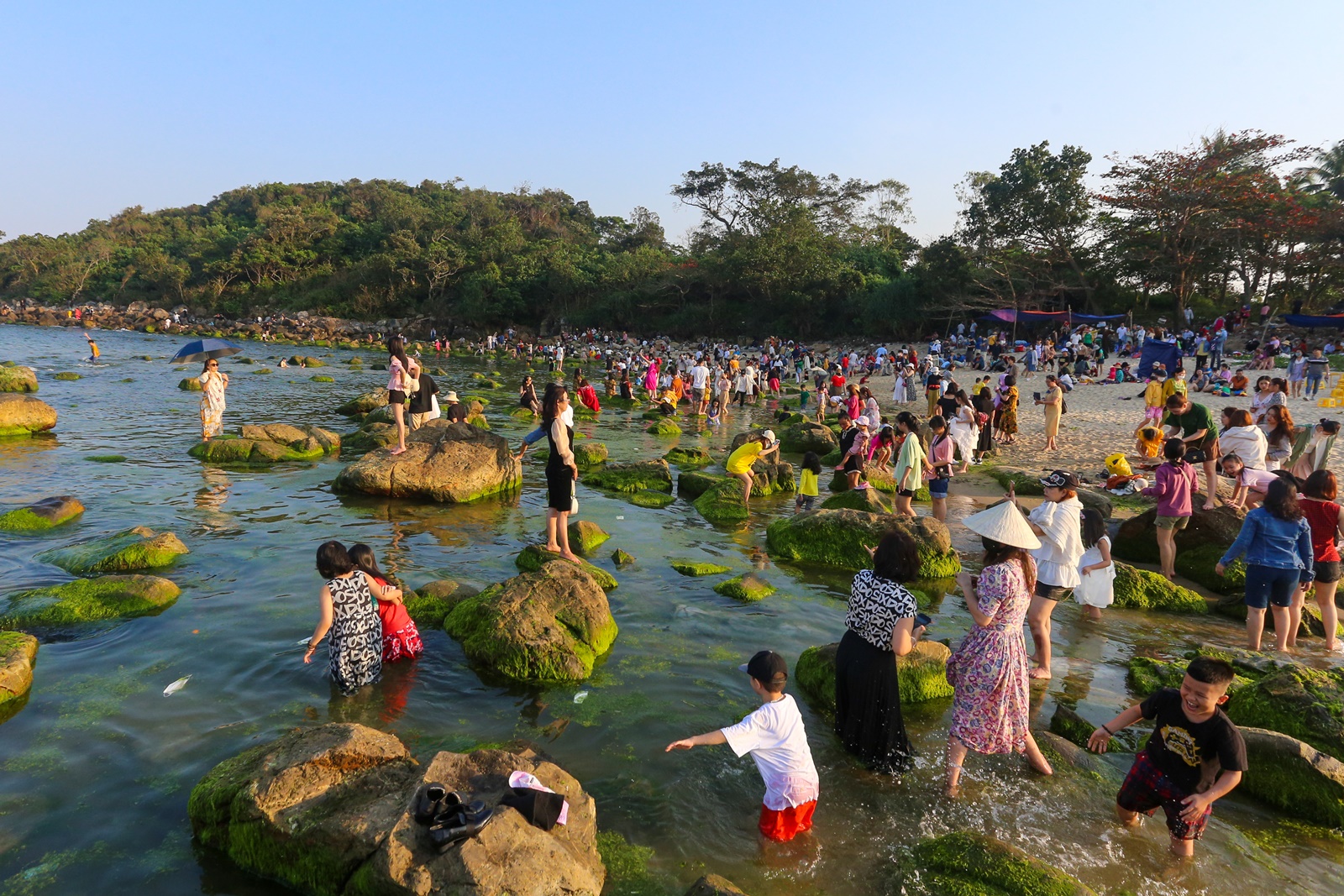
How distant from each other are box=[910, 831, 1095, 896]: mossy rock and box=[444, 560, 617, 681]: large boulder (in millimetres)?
3502

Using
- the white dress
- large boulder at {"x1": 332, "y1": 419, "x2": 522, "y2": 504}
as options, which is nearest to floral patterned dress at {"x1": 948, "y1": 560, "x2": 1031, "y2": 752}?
the white dress

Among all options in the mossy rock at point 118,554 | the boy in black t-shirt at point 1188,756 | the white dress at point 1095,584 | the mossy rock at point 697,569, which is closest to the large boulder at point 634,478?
the mossy rock at point 697,569

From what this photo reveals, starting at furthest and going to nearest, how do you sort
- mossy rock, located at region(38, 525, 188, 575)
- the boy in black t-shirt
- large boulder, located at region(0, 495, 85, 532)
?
large boulder, located at region(0, 495, 85, 532)
mossy rock, located at region(38, 525, 188, 575)
the boy in black t-shirt

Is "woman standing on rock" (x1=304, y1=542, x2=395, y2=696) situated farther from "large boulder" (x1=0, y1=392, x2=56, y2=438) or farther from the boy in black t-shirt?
"large boulder" (x1=0, y1=392, x2=56, y2=438)

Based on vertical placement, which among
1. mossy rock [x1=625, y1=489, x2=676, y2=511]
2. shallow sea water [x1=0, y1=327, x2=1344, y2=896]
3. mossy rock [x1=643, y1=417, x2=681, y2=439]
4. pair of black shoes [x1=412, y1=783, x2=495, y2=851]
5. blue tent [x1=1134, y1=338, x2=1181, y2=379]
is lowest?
shallow sea water [x1=0, y1=327, x2=1344, y2=896]

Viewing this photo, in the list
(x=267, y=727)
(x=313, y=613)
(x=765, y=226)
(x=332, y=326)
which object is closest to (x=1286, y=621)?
(x=267, y=727)

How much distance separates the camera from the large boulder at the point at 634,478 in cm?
1455

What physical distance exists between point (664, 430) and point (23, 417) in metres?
15.9

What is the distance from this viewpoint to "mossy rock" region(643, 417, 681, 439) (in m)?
22.1

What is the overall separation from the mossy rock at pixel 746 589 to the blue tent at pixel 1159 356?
2124 cm

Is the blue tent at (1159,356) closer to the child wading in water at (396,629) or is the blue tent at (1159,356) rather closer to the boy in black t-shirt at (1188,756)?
the boy in black t-shirt at (1188,756)

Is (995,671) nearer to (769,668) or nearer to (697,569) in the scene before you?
(769,668)

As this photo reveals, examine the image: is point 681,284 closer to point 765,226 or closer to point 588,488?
point 765,226

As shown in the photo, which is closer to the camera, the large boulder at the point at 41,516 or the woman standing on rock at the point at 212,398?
the large boulder at the point at 41,516
